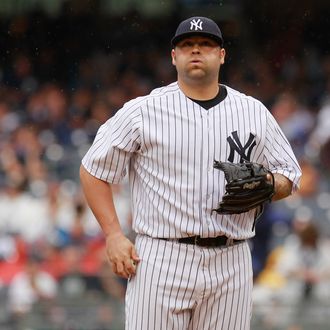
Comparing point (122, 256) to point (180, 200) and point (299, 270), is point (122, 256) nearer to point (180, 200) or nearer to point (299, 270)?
point (180, 200)

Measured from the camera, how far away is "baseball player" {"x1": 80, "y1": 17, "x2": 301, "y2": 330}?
3.46 meters

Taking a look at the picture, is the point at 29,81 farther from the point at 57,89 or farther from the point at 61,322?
the point at 61,322

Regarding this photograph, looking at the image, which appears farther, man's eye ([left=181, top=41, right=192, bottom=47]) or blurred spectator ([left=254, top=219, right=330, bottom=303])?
blurred spectator ([left=254, top=219, right=330, bottom=303])

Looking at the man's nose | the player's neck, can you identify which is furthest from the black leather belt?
the man's nose

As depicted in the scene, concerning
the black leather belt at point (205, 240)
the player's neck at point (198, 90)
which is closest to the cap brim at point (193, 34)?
the player's neck at point (198, 90)

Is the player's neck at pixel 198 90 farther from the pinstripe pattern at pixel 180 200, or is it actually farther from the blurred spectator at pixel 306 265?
the blurred spectator at pixel 306 265

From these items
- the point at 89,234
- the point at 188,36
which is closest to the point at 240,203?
the point at 188,36

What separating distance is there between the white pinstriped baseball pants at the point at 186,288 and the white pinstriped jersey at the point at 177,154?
63 mm

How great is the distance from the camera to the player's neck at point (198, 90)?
3521 millimetres

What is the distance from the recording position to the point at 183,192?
136 inches

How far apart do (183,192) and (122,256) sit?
0.97 feet

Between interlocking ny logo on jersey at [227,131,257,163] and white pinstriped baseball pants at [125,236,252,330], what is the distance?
304 millimetres

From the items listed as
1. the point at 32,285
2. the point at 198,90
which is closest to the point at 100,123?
the point at 32,285

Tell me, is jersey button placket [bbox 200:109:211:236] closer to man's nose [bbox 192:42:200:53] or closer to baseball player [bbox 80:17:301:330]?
baseball player [bbox 80:17:301:330]
